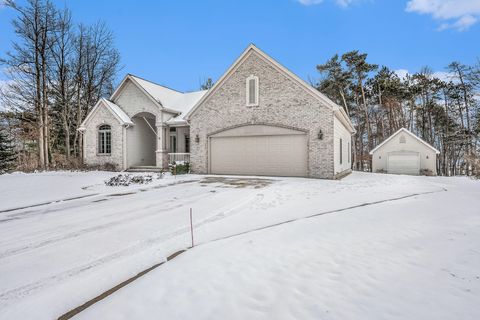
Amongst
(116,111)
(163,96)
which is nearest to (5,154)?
(116,111)

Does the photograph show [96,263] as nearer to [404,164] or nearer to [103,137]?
[103,137]

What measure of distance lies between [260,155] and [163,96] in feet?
31.8

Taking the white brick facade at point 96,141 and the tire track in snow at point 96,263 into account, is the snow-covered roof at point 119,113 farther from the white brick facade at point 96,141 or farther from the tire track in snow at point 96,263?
the tire track in snow at point 96,263

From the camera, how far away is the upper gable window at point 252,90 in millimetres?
14312

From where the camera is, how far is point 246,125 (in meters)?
14.5

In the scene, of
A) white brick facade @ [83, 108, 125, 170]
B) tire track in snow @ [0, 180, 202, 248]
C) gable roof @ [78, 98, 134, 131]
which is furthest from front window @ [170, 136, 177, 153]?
tire track in snow @ [0, 180, 202, 248]

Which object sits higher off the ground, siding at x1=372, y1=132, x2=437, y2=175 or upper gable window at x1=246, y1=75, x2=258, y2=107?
upper gable window at x1=246, y1=75, x2=258, y2=107

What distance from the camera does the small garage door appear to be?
44.7 ft

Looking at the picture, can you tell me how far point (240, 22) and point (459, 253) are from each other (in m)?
38.0

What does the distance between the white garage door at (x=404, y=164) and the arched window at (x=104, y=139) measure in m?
22.4

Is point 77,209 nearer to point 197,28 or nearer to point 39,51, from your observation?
point 39,51

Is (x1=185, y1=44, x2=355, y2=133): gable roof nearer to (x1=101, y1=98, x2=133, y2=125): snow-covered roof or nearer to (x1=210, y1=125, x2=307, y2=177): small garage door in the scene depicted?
(x1=210, y1=125, x2=307, y2=177): small garage door

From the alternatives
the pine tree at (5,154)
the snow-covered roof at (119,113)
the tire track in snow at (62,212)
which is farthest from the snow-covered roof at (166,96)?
the pine tree at (5,154)

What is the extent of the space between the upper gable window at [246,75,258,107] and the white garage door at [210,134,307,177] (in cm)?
200
